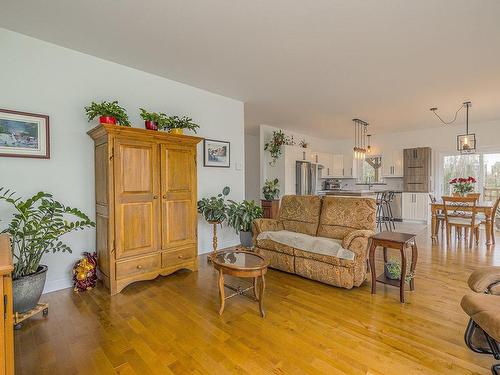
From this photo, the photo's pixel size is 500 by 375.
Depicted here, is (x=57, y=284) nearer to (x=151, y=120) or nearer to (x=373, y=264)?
(x=151, y=120)

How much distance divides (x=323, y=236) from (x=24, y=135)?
3.51 meters

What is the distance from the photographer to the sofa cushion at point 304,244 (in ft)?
9.17

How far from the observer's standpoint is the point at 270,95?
4383 millimetres

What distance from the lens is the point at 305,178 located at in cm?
671

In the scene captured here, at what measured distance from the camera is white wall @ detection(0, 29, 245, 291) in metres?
2.55

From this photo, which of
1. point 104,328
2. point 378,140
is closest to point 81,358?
point 104,328

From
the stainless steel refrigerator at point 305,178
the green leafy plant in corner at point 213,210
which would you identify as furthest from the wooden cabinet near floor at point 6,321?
the stainless steel refrigerator at point 305,178

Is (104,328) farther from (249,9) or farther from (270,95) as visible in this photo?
(270,95)

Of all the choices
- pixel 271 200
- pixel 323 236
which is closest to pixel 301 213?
pixel 323 236

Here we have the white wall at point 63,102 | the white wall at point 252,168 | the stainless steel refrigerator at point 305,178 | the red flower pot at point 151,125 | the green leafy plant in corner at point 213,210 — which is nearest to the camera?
the white wall at point 63,102

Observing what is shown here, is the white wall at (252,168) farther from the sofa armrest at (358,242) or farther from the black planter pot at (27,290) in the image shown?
the black planter pot at (27,290)

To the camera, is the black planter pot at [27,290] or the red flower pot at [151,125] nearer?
the black planter pot at [27,290]

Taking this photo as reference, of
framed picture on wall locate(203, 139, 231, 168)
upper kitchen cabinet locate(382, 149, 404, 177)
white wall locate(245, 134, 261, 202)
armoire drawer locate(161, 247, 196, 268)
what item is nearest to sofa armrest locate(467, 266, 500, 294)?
armoire drawer locate(161, 247, 196, 268)

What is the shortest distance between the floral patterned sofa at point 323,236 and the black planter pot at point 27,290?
7.77 ft
